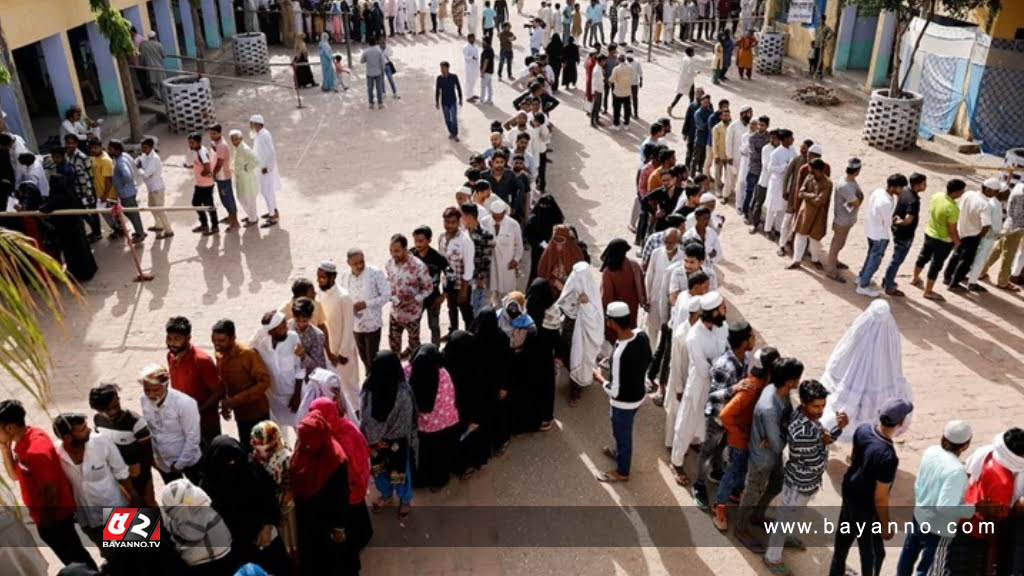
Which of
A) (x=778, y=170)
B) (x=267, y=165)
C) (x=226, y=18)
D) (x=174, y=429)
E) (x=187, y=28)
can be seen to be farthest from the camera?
(x=226, y=18)

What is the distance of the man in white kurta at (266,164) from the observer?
10047 millimetres

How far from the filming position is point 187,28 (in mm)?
20250

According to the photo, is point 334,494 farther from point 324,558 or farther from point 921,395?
point 921,395

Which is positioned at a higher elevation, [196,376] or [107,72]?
[107,72]

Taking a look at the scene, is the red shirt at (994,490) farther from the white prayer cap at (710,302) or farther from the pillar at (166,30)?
the pillar at (166,30)

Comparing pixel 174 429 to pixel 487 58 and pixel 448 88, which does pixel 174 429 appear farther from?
pixel 487 58

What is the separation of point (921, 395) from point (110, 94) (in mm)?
15025

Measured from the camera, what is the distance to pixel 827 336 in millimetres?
7832

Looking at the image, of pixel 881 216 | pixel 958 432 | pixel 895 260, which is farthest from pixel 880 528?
pixel 895 260

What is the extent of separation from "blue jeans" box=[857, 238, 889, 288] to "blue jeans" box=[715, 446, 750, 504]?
13.4ft

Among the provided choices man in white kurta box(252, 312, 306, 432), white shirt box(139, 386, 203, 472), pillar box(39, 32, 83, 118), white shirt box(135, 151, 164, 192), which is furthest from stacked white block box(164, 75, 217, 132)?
white shirt box(139, 386, 203, 472)

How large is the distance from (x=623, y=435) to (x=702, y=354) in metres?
0.84
